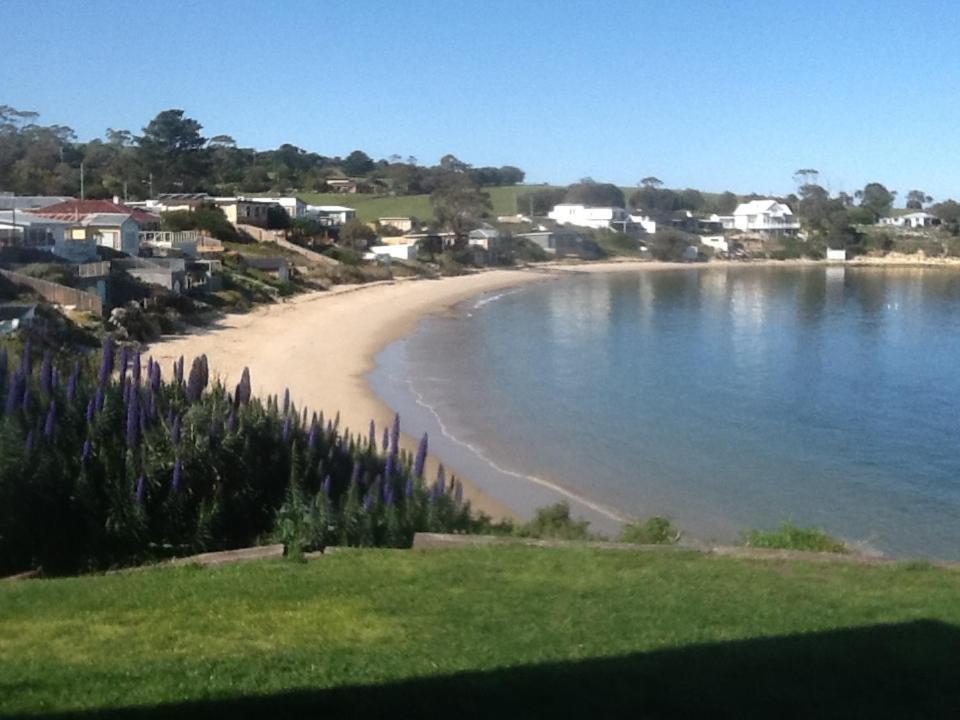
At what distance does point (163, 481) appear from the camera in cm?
1051

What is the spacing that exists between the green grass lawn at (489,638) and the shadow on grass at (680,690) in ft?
0.05

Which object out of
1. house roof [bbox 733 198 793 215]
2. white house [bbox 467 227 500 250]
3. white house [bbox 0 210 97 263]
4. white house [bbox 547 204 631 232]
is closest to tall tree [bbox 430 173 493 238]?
white house [bbox 467 227 500 250]

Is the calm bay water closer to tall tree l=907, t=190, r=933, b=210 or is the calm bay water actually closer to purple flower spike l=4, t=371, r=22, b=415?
purple flower spike l=4, t=371, r=22, b=415

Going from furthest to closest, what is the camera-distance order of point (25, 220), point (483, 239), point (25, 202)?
point (483, 239)
point (25, 202)
point (25, 220)

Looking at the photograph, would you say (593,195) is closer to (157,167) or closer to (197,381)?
(157,167)

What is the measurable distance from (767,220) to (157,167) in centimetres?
7605

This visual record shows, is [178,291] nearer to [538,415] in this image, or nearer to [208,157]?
[538,415]

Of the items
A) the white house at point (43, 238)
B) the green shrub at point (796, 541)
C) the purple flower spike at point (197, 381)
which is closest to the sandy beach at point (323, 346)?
the purple flower spike at point (197, 381)

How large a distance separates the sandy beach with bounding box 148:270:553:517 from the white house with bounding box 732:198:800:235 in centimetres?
8018

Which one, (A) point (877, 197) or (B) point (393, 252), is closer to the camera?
(B) point (393, 252)

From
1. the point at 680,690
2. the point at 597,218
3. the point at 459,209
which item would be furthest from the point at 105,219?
the point at 597,218

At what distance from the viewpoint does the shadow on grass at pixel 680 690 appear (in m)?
5.24

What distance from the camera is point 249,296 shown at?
51000 millimetres

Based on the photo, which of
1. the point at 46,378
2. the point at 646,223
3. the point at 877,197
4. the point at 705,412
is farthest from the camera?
the point at 877,197
